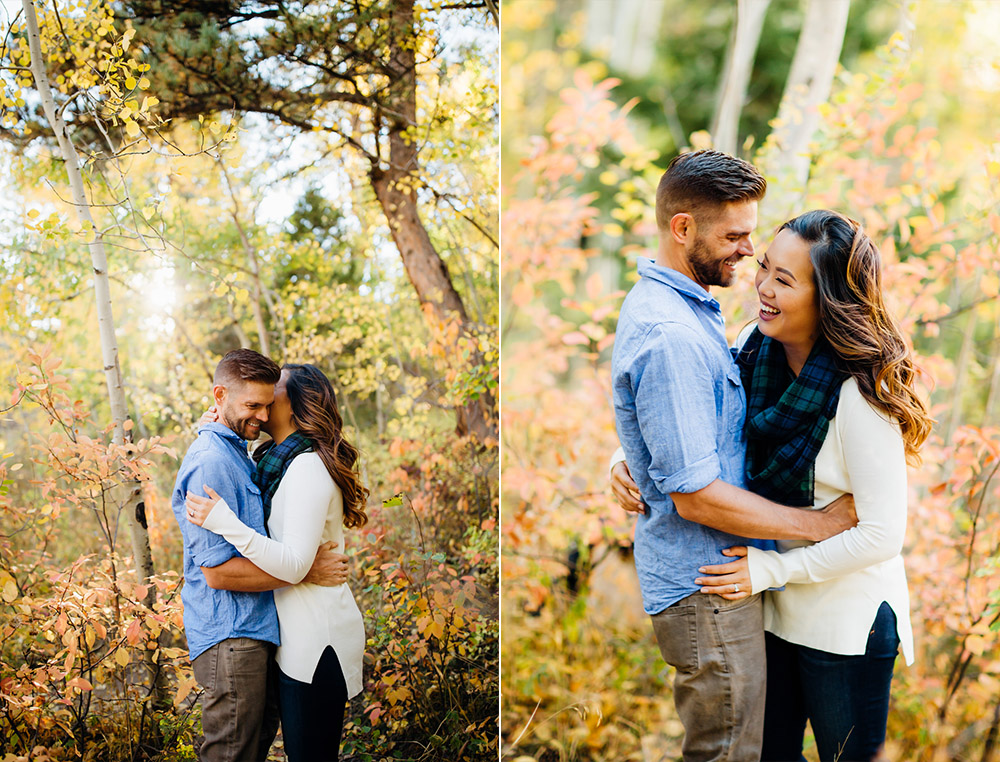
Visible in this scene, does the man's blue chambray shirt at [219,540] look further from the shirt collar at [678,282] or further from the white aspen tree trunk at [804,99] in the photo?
the white aspen tree trunk at [804,99]

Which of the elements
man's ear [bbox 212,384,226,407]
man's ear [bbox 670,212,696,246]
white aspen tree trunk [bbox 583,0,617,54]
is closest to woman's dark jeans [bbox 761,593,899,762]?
man's ear [bbox 670,212,696,246]

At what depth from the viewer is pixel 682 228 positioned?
1.74m

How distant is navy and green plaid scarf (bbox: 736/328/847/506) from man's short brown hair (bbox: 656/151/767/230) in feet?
1.28

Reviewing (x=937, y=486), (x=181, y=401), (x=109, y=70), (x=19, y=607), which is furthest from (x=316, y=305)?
(x=937, y=486)

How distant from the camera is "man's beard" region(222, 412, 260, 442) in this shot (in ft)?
6.39

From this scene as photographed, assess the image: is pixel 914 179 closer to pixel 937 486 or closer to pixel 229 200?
pixel 937 486

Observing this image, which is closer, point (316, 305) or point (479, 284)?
point (316, 305)

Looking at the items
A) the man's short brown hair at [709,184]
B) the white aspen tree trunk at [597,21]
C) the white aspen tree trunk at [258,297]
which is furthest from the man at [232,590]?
the white aspen tree trunk at [597,21]

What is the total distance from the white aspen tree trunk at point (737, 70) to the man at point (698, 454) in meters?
1.70

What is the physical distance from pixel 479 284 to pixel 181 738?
1.60 m

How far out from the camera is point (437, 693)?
7.70 ft

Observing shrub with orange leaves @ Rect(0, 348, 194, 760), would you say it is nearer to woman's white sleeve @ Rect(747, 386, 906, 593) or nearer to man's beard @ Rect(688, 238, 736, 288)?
man's beard @ Rect(688, 238, 736, 288)

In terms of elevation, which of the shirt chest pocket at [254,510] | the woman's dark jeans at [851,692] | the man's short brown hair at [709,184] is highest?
the man's short brown hair at [709,184]

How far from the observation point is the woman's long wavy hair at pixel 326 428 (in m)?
2.02
